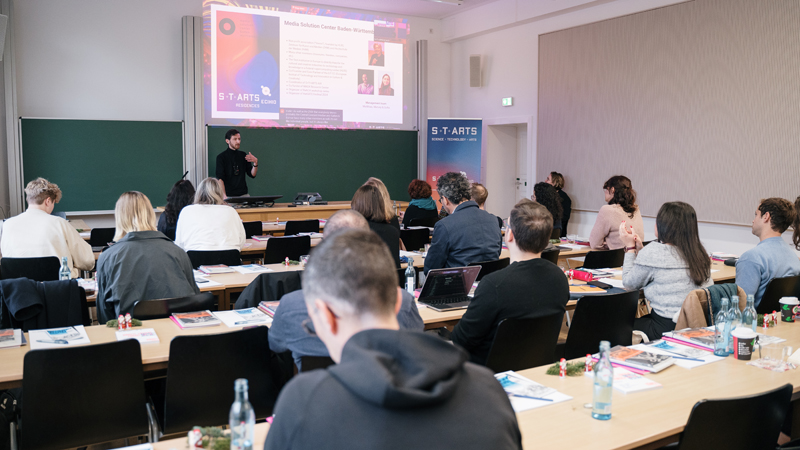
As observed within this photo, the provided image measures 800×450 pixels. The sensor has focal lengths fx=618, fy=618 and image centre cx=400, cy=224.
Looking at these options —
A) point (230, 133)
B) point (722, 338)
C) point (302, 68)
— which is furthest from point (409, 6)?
point (722, 338)

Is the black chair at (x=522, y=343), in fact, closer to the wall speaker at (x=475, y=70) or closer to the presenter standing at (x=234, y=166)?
the presenter standing at (x=234, y=166)

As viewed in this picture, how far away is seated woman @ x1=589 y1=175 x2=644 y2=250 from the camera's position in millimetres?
5613

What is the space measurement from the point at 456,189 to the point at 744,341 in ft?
9.11

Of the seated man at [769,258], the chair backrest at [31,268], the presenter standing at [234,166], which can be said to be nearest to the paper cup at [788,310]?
the seated man at [769,258]

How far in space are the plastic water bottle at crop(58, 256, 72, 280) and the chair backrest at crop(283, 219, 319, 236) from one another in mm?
2624

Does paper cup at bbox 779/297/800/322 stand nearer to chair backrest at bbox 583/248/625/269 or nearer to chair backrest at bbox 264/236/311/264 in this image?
chair backrest at bbox 583/248/625/269

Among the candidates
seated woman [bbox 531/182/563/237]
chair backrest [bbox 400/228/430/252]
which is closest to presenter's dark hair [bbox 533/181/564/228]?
seated woman [bbox 531/182/563/237]

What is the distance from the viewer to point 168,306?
10.4 feet

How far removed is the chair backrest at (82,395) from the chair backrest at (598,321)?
1979mm

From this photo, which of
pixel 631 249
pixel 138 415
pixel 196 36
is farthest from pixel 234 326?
pixel 196 36

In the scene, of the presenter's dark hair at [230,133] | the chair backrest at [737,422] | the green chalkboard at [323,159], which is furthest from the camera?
the green chalkboard at [323,159]

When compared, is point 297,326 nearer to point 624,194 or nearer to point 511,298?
point 511,298

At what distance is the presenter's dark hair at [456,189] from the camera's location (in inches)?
199

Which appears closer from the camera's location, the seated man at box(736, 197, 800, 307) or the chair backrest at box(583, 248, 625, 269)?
the seated man at box(736, 197, 800, 307)
